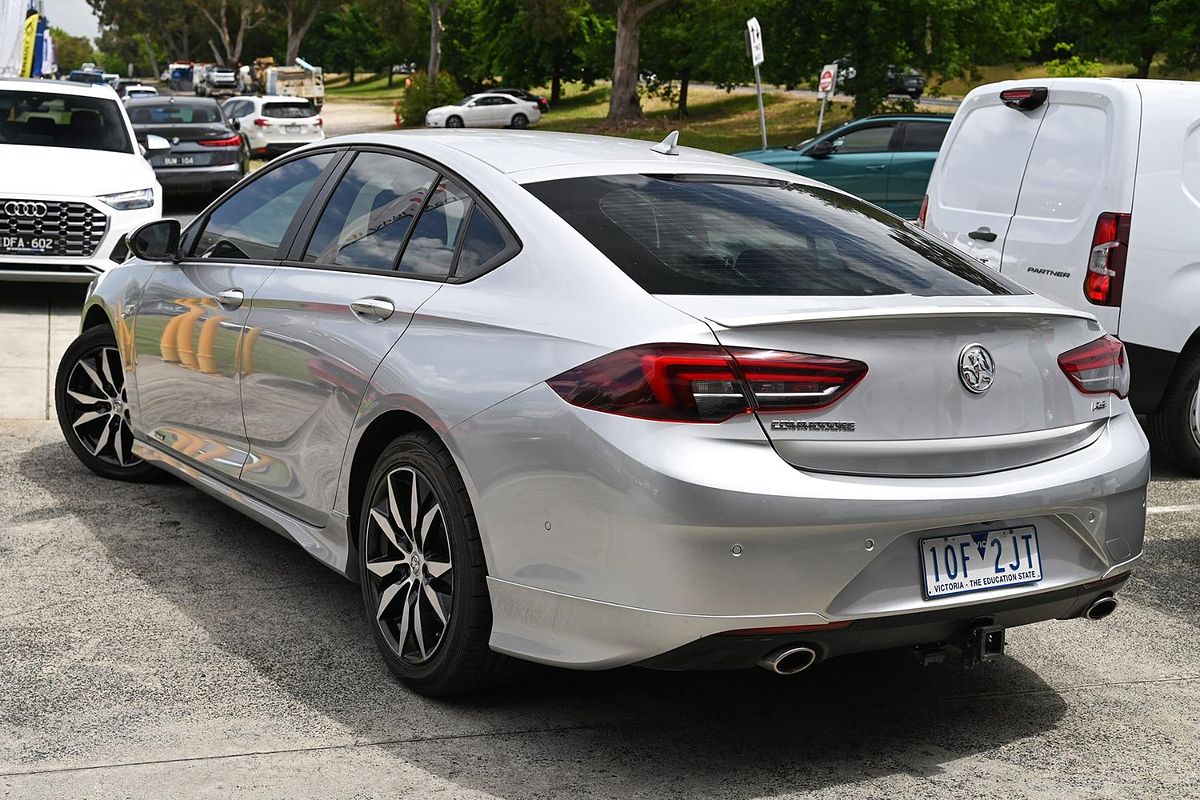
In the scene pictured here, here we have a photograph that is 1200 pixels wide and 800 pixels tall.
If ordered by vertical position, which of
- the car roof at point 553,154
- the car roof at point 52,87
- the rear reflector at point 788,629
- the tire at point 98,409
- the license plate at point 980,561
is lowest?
the tire at point 98,409

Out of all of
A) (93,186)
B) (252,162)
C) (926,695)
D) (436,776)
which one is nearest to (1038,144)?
(926,695)

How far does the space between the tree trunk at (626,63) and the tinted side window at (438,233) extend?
40862 millimetres

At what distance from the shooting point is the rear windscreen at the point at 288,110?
34.6 meters

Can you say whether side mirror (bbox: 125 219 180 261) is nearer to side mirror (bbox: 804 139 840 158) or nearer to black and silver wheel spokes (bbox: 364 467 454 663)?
black and silver wheel spokes (bbox: 364 467 454 663)

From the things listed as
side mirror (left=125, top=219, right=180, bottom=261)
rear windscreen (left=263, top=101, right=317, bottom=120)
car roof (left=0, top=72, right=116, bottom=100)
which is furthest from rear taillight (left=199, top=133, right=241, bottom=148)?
side mirror (left=125, top=219, right=180, bottom=261)

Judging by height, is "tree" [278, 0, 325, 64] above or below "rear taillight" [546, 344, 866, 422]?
above

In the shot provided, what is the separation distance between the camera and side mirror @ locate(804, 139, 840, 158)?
18750 millimetres

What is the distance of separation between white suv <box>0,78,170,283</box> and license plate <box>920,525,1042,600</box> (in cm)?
915

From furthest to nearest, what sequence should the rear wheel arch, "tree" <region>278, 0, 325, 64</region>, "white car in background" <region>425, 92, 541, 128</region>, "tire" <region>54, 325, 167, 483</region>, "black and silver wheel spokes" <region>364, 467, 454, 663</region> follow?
"tree" <region>278, 0, 325, 64</region>, "white car in background" <region>425, 92, 541, 128</region>, "tire" <region>54, 325, 167, 483</region>, the rear wheel arch, "black and silver wheel spokes" <region>364, 467, 454, 663</region>

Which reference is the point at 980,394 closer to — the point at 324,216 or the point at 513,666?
the point at 513,666

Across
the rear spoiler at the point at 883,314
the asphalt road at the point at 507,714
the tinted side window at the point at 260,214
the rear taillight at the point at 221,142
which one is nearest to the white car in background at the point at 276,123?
the rear taillight at the point at 221,142

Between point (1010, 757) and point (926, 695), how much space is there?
479 millimetres

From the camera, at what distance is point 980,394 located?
3561mm

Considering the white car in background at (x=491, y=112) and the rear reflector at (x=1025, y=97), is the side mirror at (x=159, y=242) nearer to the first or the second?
the rear reflector at (x=1025, y=97)
